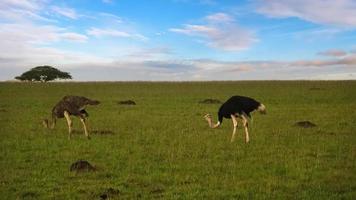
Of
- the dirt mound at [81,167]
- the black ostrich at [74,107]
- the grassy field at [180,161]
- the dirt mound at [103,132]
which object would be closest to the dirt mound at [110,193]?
the grassy field at [180,161]

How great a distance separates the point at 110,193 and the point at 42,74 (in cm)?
9092

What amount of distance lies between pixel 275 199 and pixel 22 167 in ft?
25.2

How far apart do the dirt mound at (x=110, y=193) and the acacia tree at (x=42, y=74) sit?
296ft

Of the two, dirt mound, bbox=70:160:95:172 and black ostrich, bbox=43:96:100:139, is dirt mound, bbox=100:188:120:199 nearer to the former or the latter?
dirt mound, bbox=70:160:95:172

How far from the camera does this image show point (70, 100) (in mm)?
20938

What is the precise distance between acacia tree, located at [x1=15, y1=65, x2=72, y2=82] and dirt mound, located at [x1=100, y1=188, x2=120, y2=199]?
90199 millimetres

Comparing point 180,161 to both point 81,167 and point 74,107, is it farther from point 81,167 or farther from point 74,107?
point 74,107

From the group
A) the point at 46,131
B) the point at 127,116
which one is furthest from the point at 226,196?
the point at 127,116

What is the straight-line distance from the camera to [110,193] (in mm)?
11773

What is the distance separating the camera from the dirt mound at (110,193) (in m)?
11.5

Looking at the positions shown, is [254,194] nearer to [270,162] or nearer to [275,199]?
[275,199]

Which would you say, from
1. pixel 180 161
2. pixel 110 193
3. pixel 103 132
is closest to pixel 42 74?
pixel 103 132

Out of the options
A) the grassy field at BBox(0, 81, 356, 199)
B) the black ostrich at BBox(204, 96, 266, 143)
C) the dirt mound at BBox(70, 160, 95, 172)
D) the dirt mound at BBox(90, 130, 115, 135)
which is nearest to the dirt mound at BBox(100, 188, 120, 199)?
the grassy field at BBox(0, 81, 356, 199)

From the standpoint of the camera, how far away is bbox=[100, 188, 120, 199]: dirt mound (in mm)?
11512
